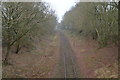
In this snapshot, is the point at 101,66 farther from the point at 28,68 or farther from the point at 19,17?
the point at 19,17

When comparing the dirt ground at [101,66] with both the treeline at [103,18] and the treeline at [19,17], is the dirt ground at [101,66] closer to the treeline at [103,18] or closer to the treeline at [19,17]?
the treeline at [103,18]

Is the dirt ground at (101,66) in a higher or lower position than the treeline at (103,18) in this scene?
lower

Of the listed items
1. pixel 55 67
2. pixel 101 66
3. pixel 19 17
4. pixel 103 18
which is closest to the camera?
pixel 19 17

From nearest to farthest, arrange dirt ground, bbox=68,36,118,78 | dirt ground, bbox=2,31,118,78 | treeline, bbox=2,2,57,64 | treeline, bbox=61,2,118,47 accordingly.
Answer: treeline, bbox=2,2,57,64 → dirt ground, bbox=2,31,118,78 → dirt ground, bbox=68,36,118,78 → treeline, bbox=61,2,118,47

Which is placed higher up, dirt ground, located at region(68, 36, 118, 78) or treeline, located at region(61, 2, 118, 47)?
treeline, located at region(61, 2, 118, 47)

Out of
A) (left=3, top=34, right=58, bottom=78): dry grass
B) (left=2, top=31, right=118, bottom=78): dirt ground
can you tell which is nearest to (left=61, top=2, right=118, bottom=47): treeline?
(left=2, top=31, right=118, bottom=78): dirt ground

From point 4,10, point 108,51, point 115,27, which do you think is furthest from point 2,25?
point 108,51

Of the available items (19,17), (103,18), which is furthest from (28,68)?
(103,18)

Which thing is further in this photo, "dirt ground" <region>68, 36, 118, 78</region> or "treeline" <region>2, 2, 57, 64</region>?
"dirt ground" <region>68, 36, 118, 78</region>

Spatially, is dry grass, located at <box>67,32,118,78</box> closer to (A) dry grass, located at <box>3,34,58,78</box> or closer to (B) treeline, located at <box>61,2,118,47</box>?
(B) treeline, located at <box>61,2,118,47</box>

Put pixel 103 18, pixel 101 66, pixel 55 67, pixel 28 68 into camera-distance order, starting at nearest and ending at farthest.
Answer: pixel 28 68
pixel 101 66
pixel 55 67
pixel 103 18

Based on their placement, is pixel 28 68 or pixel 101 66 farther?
pixel 101 66

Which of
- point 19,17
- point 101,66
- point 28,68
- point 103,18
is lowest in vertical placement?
point 28,68

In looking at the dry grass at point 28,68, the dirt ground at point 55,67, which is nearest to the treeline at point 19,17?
the dry grass at point 28,68
